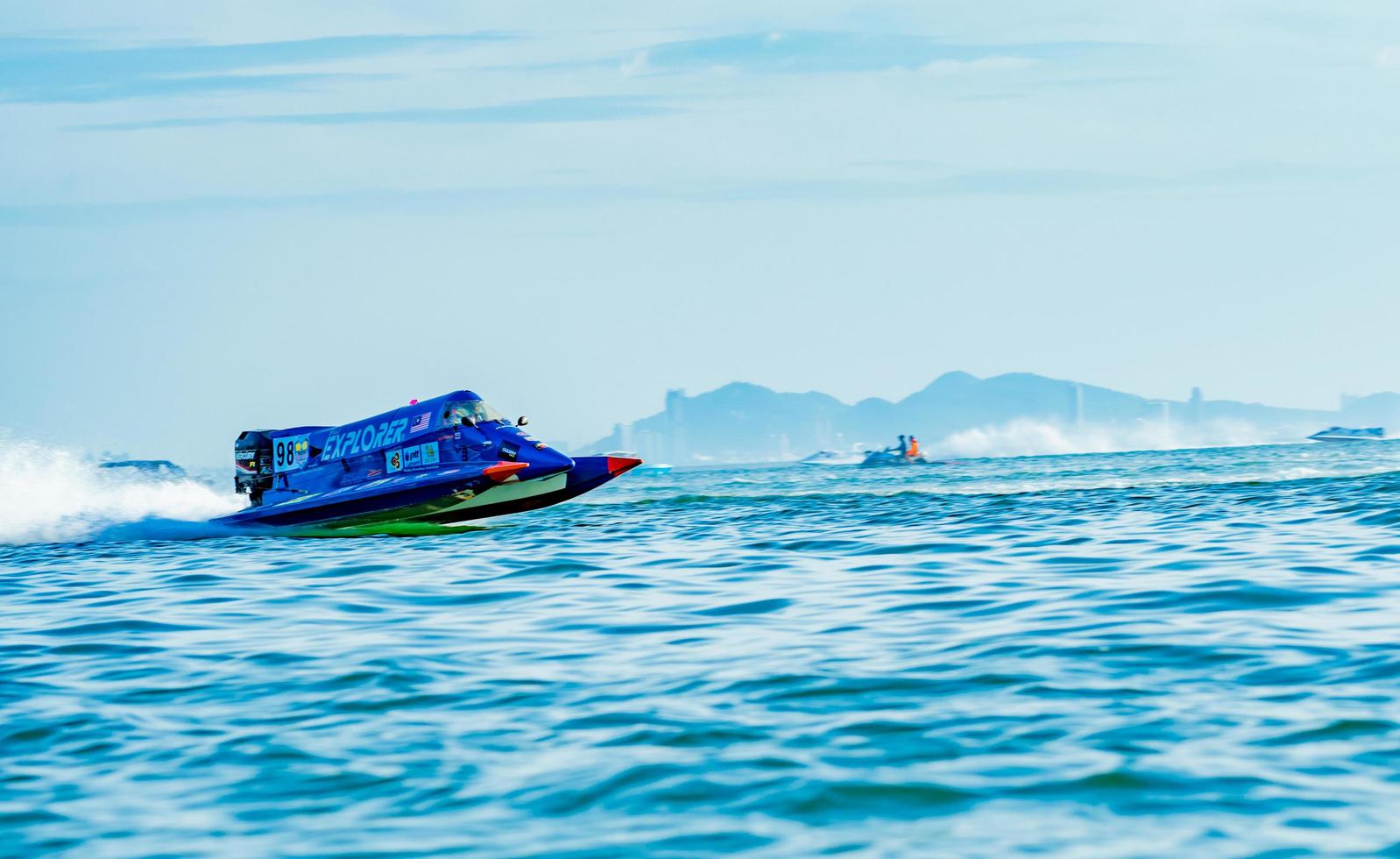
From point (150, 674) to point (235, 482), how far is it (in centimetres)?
2537

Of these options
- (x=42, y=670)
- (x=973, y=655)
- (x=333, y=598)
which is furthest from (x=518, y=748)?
(x=333, y=598)

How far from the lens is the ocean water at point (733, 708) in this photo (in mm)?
6094

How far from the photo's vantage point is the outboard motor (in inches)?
1364

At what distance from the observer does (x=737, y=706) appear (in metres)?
8.40

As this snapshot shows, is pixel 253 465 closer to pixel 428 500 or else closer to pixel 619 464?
pixel 428 500

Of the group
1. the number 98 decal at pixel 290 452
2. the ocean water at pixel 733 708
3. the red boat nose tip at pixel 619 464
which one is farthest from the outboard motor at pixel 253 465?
the ocean water at pixel 733 708

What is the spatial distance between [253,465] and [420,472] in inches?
227

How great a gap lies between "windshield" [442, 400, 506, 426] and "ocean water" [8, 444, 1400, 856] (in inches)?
551

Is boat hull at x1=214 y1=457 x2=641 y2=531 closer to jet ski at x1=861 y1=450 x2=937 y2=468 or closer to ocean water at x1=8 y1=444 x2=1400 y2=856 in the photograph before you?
ocean water at x1=8 y1=444 x2=1400 y2=856

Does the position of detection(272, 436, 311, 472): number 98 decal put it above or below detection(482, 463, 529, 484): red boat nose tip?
above

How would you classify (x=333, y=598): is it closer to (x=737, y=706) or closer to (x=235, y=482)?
(x=737, y=706)

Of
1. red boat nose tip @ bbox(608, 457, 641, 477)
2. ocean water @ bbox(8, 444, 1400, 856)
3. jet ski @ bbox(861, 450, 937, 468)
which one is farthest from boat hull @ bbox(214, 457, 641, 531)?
jet ski @ bbox(861, 450, 937, 468)

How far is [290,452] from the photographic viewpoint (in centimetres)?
3431

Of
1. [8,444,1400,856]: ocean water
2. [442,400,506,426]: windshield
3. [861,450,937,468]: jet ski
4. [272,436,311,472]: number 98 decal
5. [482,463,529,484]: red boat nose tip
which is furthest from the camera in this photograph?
[861,450,937,468]: jet ski
